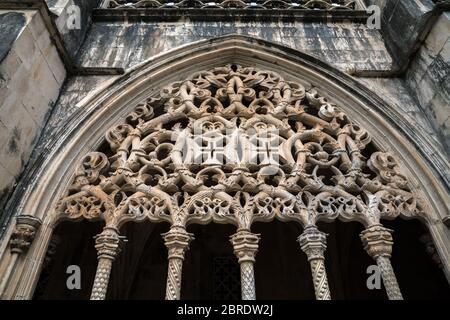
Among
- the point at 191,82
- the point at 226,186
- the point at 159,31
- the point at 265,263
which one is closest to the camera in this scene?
the point at 226,186

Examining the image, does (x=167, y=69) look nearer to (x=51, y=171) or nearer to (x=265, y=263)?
(x=51, y=171)

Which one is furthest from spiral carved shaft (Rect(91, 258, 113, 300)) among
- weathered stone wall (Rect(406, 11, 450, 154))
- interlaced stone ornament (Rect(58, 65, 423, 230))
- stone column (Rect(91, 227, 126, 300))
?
weathered stone wall (Rect(406, 11, 450, 154))

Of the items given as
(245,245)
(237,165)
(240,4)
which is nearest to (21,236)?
(245,245)

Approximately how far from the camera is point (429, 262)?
21.3ft

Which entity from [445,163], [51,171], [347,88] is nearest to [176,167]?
[51,171]

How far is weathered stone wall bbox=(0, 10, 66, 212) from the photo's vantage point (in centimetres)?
340

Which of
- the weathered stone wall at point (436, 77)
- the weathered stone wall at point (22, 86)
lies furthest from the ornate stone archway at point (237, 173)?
the weathered stone wall at point (436, 77)

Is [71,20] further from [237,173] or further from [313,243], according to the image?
[313,243]

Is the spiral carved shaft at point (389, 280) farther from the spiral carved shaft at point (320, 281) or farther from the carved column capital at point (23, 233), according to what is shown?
the carved column capital at point (23, 233)

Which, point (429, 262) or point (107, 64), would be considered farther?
point (429, 262)

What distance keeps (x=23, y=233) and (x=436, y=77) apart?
4.65 m

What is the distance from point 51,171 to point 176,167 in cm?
129

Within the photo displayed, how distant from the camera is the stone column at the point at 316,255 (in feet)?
9.79

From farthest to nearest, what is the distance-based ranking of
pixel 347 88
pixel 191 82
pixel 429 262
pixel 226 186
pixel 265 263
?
pixel 265 263
pixel 429 262
pixel 191 82
pixel 347 88
pixel 226 186
